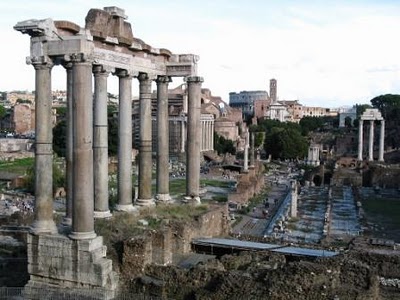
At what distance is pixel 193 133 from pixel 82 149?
269 inches

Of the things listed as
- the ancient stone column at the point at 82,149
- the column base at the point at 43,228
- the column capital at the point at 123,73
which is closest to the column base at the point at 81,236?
the ancient stone column at the point at 82,149

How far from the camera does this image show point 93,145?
50.5 feet

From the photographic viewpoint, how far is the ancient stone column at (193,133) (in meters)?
18.8

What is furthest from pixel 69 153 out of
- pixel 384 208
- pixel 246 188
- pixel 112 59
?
pixel 384 208

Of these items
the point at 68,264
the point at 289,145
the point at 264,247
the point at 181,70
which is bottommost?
the point at 289,145

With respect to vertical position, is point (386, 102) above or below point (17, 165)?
above

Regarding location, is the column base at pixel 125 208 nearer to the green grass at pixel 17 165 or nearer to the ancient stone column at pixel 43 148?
the ancient stone column at pixel 43 148

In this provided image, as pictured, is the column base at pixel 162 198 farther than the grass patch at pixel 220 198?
No

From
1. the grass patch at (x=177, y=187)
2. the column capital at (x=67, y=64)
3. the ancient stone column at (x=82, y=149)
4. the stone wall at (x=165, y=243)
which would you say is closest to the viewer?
the ancient stone column at (x=82, y=149)

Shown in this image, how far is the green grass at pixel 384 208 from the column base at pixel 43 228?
3021cm

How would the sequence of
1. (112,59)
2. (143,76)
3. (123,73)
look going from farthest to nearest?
(143,76) → (123,73) → (112,59)

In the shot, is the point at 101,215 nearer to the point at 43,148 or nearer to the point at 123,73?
the point at 43,148

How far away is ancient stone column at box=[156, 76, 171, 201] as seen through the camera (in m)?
18.8

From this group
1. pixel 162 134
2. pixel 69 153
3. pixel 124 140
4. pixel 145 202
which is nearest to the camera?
pixel 69 153
